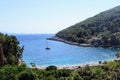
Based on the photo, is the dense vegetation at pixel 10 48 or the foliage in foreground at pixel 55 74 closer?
the foliage in foreground at pixel 55 74

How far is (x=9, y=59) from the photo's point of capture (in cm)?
7719

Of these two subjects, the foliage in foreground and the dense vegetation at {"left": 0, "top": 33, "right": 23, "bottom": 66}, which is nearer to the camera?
the foliage in foreground

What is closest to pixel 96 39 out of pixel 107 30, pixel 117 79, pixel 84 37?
pixel 84 37

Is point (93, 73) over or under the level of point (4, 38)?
under

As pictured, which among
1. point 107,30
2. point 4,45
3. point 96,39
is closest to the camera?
point 4,45

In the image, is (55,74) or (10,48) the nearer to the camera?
(55,74)

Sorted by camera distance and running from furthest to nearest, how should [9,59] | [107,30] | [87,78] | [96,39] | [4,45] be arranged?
[107,30], [96,39], [4,45], [9,59], [87,78]

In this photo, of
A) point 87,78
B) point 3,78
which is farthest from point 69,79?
point 3,78

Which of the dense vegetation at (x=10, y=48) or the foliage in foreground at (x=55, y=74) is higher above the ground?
the dense vegetation at (x=10, y=48)

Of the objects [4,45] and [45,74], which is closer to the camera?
[45,74]

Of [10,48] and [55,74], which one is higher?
[10,48]

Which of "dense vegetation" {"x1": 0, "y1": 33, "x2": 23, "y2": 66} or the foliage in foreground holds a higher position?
"dense vegetation" {"x1": 0, "y1": 33, "x2": 23, "y2": 66}

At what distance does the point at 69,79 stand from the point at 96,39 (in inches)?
4757

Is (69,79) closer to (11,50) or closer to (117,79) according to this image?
(117,79)
